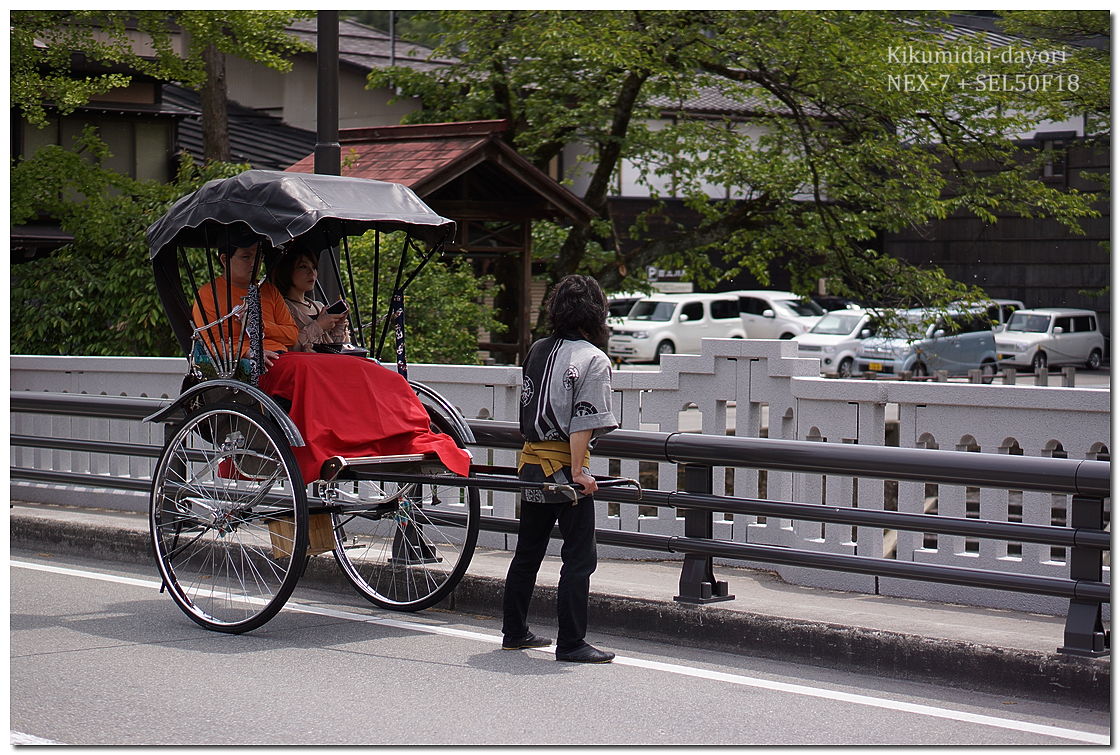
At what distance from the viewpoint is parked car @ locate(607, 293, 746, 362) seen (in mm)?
39781

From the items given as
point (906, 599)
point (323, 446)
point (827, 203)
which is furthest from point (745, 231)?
point (323, 446)

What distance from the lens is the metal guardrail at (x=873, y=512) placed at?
6.03 m

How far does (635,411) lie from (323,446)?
3142mm

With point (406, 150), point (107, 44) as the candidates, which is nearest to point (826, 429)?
point (406, 150)

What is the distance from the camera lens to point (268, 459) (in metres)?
6.99

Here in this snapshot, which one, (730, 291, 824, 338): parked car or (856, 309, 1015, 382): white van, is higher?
(730, 291, 824, 338): parked car

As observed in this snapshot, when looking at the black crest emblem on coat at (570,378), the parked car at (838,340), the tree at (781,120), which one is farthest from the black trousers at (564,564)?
the parked car at (838,340)

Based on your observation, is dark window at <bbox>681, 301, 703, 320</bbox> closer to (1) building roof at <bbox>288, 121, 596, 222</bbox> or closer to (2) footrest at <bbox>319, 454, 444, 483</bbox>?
(1) building roof at <bbox>288, 121, 596, 222</bbox>

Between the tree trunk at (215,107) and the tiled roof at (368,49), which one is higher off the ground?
the tiled roof at (368,49)

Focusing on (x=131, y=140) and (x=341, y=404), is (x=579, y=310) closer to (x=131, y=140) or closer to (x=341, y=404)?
(x=341, y=404)

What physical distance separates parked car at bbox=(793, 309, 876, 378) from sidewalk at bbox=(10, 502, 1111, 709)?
26649 millimetres

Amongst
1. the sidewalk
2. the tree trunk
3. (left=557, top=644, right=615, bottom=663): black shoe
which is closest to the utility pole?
the sidewalk

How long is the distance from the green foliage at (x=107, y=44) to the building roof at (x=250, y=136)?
33.5 ft

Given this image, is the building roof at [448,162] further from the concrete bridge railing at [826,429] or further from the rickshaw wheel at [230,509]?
the rickshaw wheel at [230,509]
